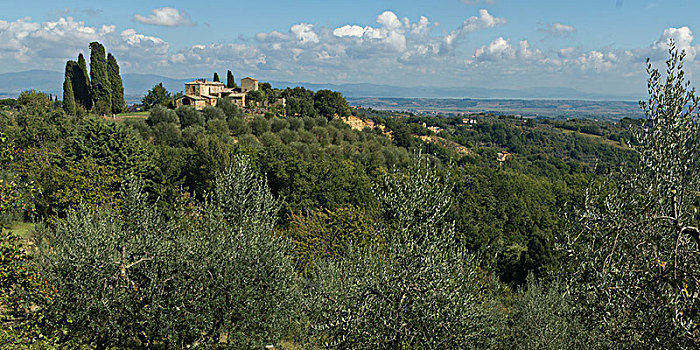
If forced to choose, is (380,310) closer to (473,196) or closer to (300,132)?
(473,196)

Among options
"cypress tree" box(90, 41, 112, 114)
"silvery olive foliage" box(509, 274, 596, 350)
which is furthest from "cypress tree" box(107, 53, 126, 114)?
"silvery olive foliage" box(509, 274, 596, 350)

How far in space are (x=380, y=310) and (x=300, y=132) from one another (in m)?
58.5

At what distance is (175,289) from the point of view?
47.0 ft

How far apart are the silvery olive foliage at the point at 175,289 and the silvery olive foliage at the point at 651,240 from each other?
10.1 meters

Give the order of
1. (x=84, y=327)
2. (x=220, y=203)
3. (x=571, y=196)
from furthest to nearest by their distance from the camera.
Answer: (x=571, y=196), (x=220, y=203), (x=84, y=327)

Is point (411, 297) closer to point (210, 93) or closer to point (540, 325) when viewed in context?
point (540, 325)

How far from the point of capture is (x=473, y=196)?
51812mm

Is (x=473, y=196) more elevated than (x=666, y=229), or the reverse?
(x=666, y=229)

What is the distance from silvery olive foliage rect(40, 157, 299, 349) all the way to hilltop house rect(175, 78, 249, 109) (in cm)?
6559

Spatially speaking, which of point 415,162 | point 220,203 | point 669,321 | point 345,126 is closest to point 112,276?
point 220,203

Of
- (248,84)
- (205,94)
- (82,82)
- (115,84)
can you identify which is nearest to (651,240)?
(115,84)

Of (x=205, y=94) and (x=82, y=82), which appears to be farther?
(x=205, y=94)

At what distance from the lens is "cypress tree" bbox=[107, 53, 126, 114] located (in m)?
69.8

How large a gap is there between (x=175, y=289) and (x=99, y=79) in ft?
215
